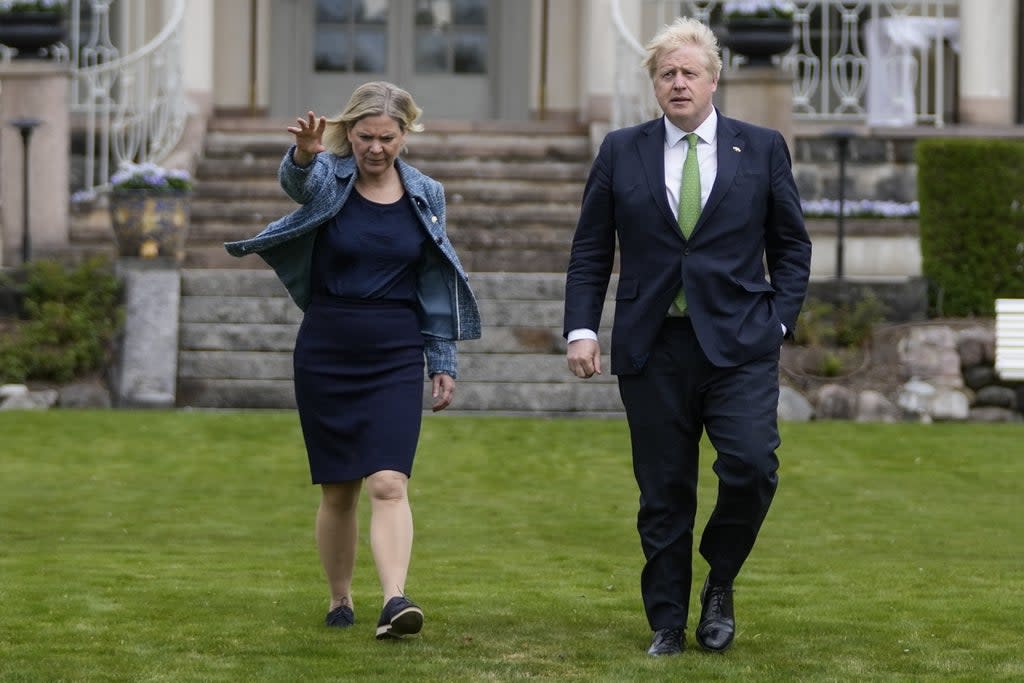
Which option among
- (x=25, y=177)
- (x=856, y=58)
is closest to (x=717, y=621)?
(x=25, y=177)

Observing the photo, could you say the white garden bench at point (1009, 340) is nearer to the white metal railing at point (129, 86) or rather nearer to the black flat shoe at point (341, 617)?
the white metal railing at point (129, 86)

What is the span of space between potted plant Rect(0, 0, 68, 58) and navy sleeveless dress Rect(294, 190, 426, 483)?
8959 millimetres

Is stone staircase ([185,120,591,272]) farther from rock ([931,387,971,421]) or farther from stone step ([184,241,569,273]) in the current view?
rock ([931,387,971,421])

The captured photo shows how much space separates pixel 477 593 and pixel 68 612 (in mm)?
1322

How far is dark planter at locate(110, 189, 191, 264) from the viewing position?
13.7 metres

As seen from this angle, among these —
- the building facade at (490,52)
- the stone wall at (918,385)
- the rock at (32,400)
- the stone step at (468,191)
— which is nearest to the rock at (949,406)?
the stone wall at (918,385)

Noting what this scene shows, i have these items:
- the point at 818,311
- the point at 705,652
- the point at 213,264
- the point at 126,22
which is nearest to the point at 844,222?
the point at 818,311

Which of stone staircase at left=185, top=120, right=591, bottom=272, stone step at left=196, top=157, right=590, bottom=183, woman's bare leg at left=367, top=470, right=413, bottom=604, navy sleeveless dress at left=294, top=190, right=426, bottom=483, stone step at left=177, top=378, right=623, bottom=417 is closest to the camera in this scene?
woman's bare leg at left=367, top=470, right=413, bottom=604

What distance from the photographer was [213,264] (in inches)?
567

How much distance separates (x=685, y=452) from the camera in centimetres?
611

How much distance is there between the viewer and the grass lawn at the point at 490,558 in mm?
5953

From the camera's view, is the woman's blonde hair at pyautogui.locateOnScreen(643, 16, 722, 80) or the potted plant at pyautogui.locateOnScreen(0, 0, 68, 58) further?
the potted plant at pyautogui.locateOnScreen(0, 0, 68, 58)

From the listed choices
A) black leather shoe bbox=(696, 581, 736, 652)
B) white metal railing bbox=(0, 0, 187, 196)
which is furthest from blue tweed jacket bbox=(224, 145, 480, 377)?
white metal railing bbox=(0, 0, 187, 196)

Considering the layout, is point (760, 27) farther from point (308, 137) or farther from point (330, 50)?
point (308, 137)
